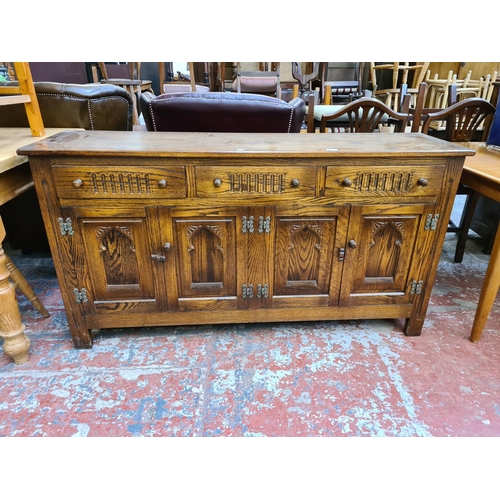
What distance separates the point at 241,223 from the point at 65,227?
0.71 m

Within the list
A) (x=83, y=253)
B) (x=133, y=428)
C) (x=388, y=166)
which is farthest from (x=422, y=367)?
(x=83, y=253)

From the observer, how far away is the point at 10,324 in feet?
5.00

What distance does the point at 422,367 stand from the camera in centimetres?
158

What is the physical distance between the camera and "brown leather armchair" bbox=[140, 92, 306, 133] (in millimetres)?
1739

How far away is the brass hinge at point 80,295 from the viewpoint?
1554 millimetres

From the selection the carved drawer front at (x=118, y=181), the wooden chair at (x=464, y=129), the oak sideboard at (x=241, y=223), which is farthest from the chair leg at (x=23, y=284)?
the wooden chair at (x=464, y=129)

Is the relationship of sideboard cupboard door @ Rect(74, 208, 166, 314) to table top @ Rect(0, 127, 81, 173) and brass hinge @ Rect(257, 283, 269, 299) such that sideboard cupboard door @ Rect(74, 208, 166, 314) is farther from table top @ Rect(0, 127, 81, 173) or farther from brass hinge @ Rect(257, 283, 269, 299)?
brass hinge @ Rect(257, 283, 269, 299)

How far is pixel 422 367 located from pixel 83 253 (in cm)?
154

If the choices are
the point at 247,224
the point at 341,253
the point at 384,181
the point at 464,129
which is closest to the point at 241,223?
the point at 247,224

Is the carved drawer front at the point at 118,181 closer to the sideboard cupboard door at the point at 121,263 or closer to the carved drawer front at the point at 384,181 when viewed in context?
the sideboard cupboard door at the point at 121,263

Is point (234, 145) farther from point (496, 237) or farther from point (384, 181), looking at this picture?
point (496, 237)

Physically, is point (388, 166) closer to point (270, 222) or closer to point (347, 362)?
point (270, 222)

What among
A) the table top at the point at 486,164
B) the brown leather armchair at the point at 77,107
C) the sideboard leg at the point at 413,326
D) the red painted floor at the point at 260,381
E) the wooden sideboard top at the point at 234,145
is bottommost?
the red painted floor at the point at 260,381

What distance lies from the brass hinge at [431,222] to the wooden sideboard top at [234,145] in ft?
0.87
